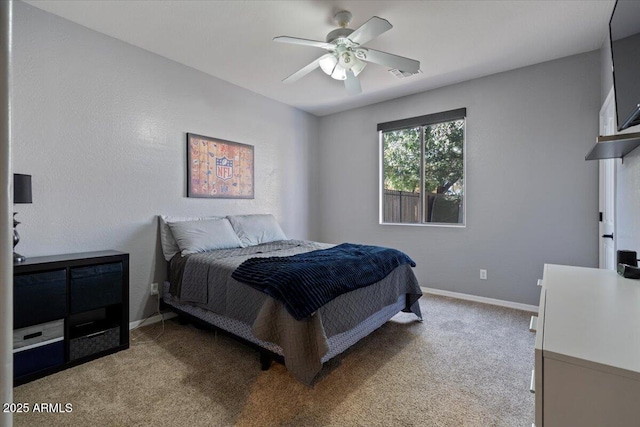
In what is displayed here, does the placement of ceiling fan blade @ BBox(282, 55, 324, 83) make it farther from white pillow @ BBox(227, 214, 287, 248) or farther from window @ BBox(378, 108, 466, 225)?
window @ BBox(378, 108, 466, 225)

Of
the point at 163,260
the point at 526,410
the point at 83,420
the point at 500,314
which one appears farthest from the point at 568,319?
the point at 163,260

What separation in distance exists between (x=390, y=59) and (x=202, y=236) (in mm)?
2310

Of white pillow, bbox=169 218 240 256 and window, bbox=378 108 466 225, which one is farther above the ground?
window, bbox=378 108 466 225

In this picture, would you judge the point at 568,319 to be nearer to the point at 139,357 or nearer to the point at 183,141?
the point at 139,357

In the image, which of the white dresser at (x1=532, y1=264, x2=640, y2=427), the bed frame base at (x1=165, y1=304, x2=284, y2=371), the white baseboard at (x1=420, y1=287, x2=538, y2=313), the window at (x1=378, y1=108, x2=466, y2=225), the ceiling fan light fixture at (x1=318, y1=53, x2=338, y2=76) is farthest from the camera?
the window at (x1=378, y1=108, x2=466, y2=225)

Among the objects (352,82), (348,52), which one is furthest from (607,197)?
(348,52)

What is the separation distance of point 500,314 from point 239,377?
2.62 m

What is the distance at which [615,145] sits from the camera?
1.53 meters

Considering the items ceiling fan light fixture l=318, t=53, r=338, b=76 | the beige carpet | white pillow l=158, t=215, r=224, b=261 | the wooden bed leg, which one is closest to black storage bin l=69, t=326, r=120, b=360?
the beige carpet

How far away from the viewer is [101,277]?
7.36ft

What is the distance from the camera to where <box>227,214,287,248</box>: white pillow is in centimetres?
338

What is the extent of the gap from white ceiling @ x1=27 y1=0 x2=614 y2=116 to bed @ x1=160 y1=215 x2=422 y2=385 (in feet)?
5.46

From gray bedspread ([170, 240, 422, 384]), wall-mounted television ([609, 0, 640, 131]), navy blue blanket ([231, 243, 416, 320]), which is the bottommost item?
gray bedspread ([170, 240, 422, 384])

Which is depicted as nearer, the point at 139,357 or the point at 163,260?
the point at 139,357
